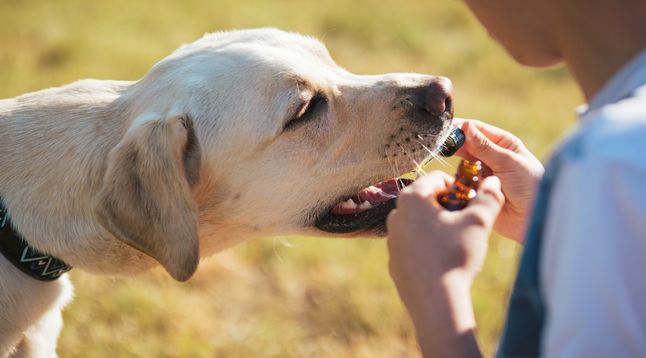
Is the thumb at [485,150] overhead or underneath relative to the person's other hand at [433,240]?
underneath

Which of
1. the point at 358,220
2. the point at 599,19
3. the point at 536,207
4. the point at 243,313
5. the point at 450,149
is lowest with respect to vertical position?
the point at 243,313

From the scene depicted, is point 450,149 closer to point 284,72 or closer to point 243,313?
point 284,72

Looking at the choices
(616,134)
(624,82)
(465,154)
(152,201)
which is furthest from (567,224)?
(152,201)

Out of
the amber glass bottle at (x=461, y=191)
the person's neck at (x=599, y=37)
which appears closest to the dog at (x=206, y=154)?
the amber glass bottle at (x=461, y=191)

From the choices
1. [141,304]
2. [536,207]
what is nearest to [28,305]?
[141,304]

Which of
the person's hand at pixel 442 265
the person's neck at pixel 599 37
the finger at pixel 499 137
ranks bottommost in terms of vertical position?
the finger at pixel 499 137

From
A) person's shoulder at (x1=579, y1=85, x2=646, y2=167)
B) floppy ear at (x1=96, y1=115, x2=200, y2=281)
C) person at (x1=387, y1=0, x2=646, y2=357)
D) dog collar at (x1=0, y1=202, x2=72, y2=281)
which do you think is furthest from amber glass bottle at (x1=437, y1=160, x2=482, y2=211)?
dog collar at (x1=0, y1=202, x2=72, y2=281)

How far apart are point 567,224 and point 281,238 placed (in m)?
3.81

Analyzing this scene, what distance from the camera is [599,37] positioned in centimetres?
176

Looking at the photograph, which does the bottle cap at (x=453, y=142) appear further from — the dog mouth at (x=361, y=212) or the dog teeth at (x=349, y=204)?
the dog teeth at (x=349, y=204)

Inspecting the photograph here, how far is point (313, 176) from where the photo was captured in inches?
125

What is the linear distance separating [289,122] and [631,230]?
6.05 feet

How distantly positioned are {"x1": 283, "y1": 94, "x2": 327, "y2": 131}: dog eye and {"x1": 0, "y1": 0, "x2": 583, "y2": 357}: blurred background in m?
1.63

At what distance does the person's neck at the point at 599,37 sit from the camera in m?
1.72
